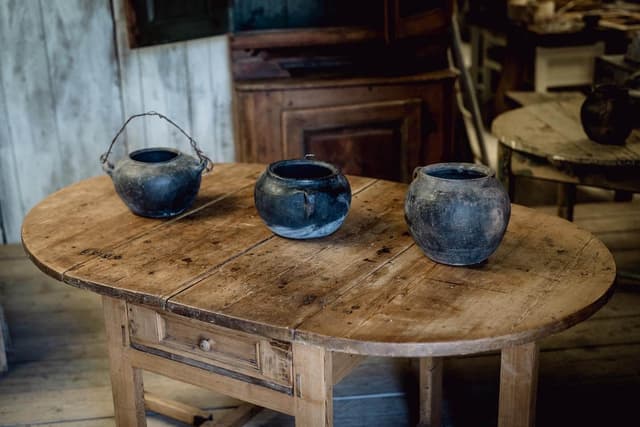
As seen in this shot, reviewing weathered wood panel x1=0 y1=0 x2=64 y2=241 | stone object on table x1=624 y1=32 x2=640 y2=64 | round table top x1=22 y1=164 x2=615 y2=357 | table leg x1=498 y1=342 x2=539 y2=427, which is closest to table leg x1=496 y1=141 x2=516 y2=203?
stone object on table x1=624 y1=32 x2=640 y2=64

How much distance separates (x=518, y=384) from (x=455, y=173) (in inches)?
18.9

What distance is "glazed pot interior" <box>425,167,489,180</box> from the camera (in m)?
1.91

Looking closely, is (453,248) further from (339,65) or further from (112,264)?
(339,65)

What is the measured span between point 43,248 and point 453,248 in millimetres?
956

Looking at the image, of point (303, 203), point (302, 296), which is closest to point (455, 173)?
point (303, 203)

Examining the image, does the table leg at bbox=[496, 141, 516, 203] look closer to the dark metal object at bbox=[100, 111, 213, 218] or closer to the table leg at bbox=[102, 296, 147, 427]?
the dark metal object at bbox=[100, 111, 213, 218]

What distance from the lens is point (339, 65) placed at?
13.1ft

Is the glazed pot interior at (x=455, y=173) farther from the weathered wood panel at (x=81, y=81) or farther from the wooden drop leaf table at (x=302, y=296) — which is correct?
the weathered wood panel at (x=81, y=81)

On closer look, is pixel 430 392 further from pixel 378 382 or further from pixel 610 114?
pixel 610 114

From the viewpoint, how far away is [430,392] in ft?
7.70

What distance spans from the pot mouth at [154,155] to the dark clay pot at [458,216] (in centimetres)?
76

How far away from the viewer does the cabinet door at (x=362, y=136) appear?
12.6 feet

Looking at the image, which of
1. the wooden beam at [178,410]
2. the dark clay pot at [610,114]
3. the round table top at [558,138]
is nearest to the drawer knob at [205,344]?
the wooden beam at [178,410]

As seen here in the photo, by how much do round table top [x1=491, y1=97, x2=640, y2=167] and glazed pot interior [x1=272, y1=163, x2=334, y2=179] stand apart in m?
1.24
